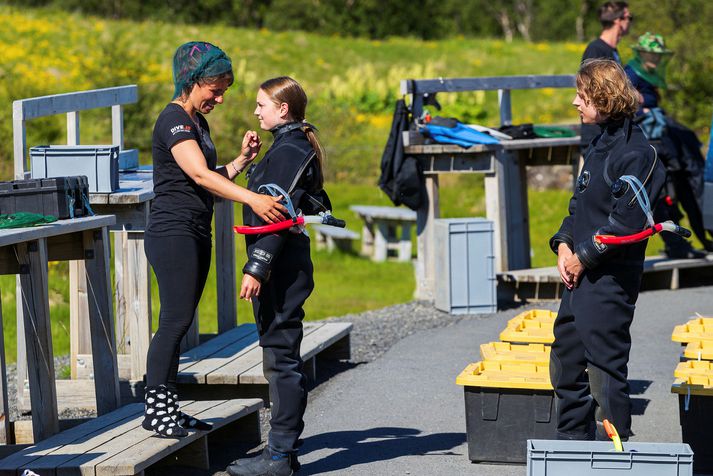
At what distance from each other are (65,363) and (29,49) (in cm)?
2392

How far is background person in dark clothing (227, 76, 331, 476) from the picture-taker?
5.75 m

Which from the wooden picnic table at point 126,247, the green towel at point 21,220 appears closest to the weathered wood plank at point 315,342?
the wooden picnic table at point 126,247

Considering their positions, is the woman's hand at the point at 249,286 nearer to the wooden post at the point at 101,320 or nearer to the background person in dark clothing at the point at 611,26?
the wooden post at the point at 101,320

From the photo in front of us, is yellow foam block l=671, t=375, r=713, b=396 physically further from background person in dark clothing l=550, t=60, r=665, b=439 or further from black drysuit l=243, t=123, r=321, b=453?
black drysuit l=243, t=123, r=321, b=453

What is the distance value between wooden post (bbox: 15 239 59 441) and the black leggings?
1.92 feet

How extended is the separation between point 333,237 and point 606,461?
13.2 meters

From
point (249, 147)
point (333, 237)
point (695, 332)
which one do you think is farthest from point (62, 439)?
point (333, 237)

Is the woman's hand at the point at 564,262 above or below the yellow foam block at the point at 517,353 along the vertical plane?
above

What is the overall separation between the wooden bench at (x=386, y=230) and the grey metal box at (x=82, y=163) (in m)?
9.74

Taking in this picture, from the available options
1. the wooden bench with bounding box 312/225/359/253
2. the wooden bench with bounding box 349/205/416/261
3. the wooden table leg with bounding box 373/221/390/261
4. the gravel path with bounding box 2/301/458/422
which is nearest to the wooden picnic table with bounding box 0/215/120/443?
the gravel path with bounding box 2/301/458/422

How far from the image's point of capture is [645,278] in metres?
12.3

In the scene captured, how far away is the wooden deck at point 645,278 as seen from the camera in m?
11.5

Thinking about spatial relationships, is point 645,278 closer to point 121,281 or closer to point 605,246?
point 121,281

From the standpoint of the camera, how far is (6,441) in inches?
253
